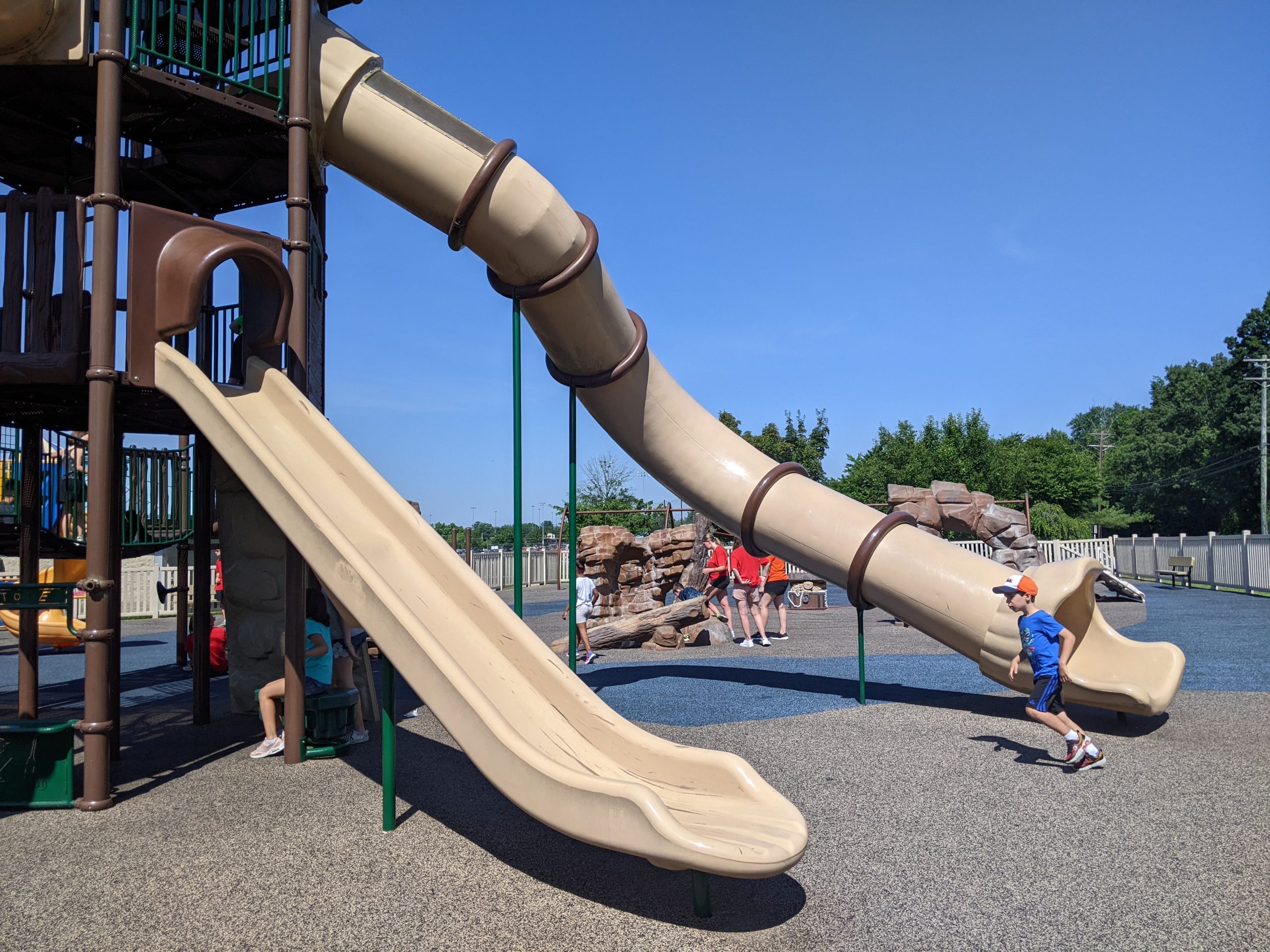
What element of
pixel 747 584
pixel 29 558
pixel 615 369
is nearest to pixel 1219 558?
pixel 747 584

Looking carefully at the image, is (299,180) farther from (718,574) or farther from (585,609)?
(718,574)

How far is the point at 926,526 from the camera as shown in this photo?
65.1 ft

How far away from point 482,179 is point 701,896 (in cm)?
524

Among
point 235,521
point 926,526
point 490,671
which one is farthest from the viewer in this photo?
point 926,526

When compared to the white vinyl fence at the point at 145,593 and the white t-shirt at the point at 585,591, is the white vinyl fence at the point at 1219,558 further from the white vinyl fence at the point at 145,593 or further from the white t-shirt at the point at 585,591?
the white vinyl fence at the point at 145,593

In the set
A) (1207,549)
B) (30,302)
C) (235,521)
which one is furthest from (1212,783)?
(1207,549)

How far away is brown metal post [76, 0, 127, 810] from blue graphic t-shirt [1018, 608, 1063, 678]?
229 inches

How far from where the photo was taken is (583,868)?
13.3ft

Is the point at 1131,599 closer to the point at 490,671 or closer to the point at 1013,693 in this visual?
the point at 1013,693

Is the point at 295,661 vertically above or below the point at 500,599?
below

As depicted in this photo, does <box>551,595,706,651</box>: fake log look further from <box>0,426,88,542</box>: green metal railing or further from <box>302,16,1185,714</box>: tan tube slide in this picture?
<box>0,426,88,542</box>: green metal railing

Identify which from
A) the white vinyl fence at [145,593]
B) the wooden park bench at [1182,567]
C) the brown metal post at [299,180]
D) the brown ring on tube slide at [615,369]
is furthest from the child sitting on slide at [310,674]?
the wooden park bench at [1182,567]

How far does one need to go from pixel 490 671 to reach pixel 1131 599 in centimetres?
1789

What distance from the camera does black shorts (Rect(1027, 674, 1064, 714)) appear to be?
5.82 metres
